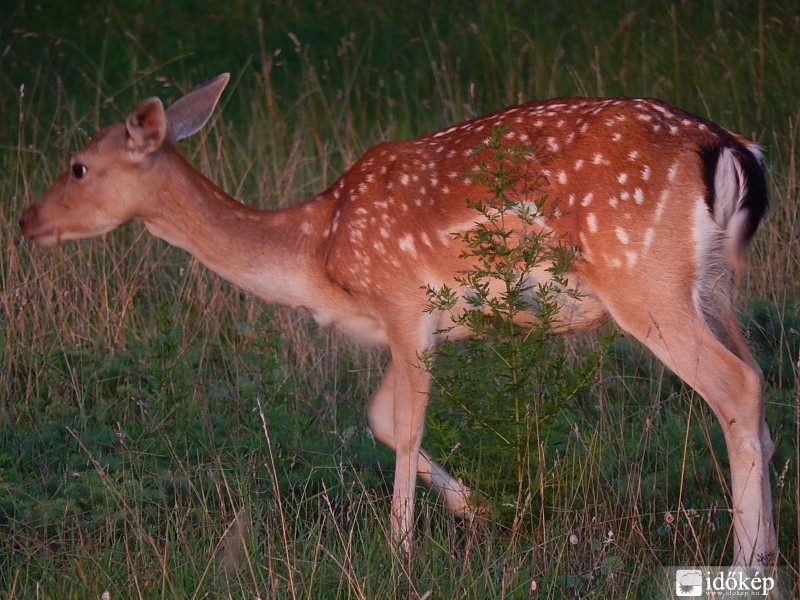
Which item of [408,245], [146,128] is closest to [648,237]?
[408,245]

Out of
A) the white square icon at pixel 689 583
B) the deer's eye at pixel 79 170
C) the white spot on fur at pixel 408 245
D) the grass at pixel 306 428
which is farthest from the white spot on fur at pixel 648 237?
the deer's eye at pixel 79 170

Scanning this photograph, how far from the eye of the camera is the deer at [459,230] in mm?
4629

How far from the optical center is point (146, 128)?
5.53 m

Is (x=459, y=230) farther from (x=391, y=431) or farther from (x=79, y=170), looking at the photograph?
(x=79, y=170)

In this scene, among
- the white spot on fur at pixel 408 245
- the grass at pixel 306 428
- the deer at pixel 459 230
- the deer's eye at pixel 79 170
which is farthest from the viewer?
the deer's eye at pixel 79 170

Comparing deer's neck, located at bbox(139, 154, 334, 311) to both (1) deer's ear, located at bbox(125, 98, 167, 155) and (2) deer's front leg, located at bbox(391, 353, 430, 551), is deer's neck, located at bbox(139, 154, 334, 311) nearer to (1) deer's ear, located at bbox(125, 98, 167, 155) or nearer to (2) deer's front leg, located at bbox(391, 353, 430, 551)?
(1) deer's ear, located at bbox(125, 98, 167, 155)

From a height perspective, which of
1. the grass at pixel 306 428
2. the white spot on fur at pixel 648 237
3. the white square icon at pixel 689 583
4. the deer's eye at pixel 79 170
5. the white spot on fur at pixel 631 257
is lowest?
the white square icon at pixel 689 583

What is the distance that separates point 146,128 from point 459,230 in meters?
1.52

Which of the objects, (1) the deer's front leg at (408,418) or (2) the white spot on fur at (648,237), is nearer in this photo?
(2) the white spot on fur at (648,237)

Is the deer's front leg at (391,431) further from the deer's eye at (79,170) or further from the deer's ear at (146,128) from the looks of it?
the deer's eye at (79,170)

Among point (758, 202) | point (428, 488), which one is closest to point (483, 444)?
point (428, 488)

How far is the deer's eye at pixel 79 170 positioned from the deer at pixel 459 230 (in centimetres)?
1

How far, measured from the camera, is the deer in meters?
4.63

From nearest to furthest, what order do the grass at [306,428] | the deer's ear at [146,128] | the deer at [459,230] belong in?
the grass at [306,428] → the deer at [459,230] → the deer's ear at [146,128]
